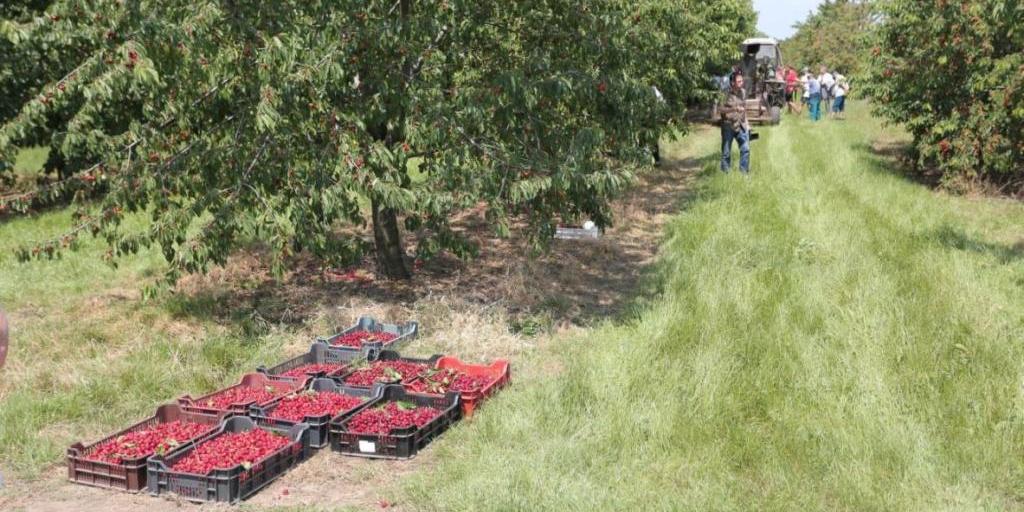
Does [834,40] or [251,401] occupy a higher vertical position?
[834,40]

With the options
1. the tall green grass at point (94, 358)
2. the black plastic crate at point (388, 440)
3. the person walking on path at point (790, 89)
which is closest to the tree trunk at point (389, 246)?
the tall green grass at point (94, 358)

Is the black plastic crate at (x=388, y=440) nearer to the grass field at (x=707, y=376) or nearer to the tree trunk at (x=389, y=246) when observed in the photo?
the grass field at (x=707, y=376)

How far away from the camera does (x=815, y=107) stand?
90.9 feet

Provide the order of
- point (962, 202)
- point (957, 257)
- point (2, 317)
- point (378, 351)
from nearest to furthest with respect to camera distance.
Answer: point (2, 317)
point (378, 351)
point (957, 257)
point (962, 202)

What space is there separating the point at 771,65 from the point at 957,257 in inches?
875

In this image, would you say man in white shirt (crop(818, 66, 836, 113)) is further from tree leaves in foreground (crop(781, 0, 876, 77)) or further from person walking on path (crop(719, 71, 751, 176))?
tree leaves in foreground (crop(781, 0, 876, 77))

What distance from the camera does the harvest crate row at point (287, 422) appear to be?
466 cm

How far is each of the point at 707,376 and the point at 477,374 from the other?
1.55 m

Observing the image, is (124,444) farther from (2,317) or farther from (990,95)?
(990,95)

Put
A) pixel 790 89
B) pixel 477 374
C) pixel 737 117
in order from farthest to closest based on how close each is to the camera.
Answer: pixel 790 89
pixel 737 117
pixel 477 374

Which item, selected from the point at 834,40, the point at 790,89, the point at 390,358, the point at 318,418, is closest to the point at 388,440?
the point at 318,418

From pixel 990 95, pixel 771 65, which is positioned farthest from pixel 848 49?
pixel 990 95

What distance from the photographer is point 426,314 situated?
7.74m

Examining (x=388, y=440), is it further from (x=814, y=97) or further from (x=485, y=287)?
(x=814, y=97)
